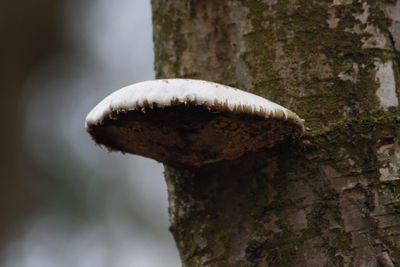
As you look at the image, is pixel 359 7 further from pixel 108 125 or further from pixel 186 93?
pixel 108 125

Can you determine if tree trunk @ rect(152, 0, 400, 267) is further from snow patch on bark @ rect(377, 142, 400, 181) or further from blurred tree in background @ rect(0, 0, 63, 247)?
blurred tree in background @ rect(0, 0, 63, 247)

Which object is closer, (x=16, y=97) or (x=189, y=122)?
(x=189, y=122)

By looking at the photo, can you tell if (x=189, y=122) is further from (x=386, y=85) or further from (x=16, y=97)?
(x=16, y=97)

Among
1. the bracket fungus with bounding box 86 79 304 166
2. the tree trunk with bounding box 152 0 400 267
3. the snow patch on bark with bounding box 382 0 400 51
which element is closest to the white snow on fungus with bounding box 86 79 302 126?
the bracket fungus with bounding box 86 79 304 166

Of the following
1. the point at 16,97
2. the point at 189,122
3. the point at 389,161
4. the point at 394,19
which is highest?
the point at 16,97

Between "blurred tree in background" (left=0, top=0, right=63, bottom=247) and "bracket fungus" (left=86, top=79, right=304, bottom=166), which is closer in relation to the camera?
"bracket fungus" (left=86, top=79, right=304, bottom=166)

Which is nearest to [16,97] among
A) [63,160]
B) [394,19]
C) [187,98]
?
[63,160]

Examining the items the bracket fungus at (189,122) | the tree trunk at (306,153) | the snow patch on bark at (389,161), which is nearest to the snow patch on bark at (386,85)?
the tree trunk at (306,153)

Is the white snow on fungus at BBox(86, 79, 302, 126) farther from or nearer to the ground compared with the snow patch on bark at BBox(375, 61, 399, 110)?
nearer to the ground
